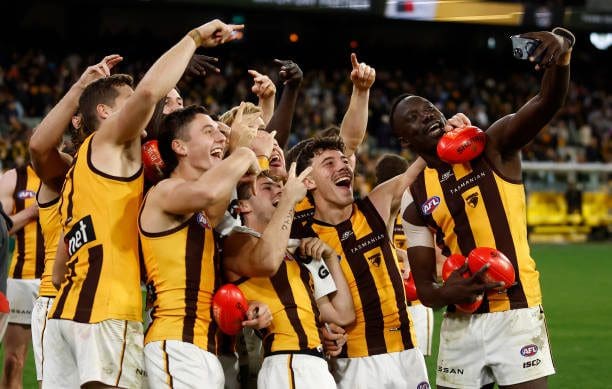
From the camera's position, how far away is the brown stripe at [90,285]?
4746 mm

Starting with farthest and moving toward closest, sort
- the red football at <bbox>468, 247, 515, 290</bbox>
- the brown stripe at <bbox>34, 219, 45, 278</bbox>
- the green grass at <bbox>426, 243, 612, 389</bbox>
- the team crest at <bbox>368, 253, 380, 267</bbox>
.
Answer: the green grass at <bbox>426, 243, 612, 389</bbox> → the brown stripe at <bbox>34, 219, 45, 278</bbox> → the team crest at <bbox>368, 253, 380, 267</bbox> → the red football at <bbox>468, 247, 515, 290</bbox>

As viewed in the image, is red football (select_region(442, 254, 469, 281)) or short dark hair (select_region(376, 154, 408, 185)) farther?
short dark hair (select_region(376, 154, 408, 185))

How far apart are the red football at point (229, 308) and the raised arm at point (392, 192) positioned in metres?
1.36

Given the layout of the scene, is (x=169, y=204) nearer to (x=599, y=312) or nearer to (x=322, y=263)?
(x=322, y=263)

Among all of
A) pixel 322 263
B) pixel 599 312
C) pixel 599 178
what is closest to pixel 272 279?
pixel 322 263

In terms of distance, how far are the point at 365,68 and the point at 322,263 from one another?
1513mm

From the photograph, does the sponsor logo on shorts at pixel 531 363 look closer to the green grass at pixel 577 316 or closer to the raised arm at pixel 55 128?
the raised arm at pixel 55 128

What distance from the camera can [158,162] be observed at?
5098mm

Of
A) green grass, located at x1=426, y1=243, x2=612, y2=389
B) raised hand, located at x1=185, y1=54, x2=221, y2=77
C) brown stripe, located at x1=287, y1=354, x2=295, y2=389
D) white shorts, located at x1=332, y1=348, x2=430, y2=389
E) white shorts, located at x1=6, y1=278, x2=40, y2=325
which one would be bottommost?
green grass, located at x1=426, y1=243, x2=612, y2=389

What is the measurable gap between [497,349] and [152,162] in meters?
2.14

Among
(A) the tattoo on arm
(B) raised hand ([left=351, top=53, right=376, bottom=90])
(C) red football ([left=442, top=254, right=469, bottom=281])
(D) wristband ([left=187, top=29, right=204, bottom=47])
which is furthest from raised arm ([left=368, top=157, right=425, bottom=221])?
(D) wristband ([left=187, top=29, right=204, bottom=47])

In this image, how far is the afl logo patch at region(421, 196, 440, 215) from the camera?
216 inches

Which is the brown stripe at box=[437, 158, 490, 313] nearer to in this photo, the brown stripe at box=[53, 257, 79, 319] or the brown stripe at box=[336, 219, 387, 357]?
the brown stripe at box=[336, 219, 387, 357]

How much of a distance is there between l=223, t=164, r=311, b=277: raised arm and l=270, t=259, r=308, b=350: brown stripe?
0.27 meters
